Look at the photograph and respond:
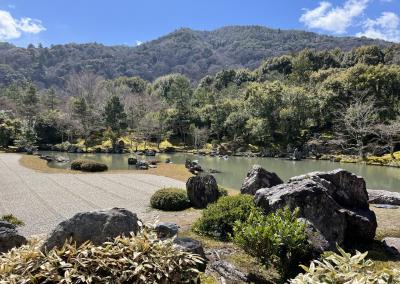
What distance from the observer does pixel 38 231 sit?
1445 centimetres

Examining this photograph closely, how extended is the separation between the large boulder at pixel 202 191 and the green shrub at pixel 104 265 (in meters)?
12.8

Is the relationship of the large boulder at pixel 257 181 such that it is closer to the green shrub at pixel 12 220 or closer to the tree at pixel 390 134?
the green shrub at pixel 12 220

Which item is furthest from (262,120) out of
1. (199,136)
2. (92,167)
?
(92,167)

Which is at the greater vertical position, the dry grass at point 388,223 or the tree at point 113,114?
the tree at point 113,114

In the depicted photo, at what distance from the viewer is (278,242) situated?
7484mm

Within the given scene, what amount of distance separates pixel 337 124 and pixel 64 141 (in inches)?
1910

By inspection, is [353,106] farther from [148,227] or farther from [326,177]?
[148,227]

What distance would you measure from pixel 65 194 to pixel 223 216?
45.7 feet

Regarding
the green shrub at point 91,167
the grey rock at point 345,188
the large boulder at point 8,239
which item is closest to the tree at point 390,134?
the green shrub at point 91,167

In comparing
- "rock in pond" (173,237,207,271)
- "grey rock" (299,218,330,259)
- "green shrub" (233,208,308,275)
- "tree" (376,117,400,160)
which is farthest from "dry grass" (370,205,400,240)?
"tree" (376,117,400,160)

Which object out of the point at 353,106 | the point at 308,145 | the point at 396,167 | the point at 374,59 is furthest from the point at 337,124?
the point at 374,59

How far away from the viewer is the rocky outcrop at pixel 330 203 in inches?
398

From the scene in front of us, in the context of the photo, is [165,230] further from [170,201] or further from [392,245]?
[170,201]

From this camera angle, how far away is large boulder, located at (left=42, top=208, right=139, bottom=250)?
6.92 meters
